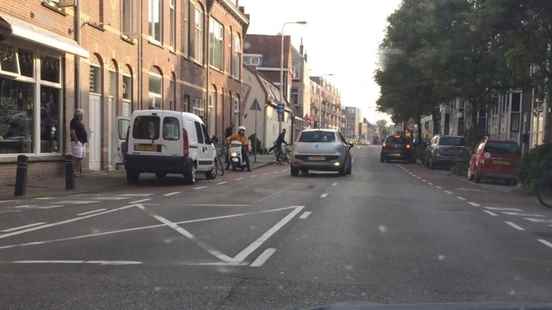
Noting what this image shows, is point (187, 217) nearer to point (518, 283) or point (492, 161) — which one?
point (518, 283)

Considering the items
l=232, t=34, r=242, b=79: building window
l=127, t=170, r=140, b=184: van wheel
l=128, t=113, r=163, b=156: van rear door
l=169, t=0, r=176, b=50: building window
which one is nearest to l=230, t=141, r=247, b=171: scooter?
l=169, t=0, r=176, b=50: building window

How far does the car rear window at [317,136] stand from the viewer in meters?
22.3

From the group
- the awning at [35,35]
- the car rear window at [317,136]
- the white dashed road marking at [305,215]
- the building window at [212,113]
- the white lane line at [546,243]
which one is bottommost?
the white dashed road marking at [305,215]

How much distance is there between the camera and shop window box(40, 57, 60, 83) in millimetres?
17094

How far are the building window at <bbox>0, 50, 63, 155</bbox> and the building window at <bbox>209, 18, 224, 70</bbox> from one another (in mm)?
17515

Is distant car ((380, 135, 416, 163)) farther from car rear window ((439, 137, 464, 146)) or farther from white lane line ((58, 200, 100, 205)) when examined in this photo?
white lane line ((58, 200, 100, 205))

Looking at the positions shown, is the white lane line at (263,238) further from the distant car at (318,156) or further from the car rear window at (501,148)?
the car rear window at (501,148)

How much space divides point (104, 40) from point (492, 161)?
44.7 feet

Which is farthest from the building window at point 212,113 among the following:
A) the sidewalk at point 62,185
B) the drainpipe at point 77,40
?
the drainpipe at point 77,40

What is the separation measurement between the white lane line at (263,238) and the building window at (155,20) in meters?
15.7

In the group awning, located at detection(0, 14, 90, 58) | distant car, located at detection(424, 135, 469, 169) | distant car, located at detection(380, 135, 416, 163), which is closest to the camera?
awning, located at detection(0, 14, 90, 58)

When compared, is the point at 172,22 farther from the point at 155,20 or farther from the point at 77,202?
the point at 77,202

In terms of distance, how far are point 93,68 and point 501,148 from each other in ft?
45.8

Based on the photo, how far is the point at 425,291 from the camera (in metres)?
5.54
